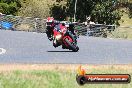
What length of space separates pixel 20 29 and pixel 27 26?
231cm

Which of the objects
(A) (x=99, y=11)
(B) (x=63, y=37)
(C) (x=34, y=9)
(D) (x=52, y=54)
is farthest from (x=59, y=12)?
(B) (x=63, y=37)

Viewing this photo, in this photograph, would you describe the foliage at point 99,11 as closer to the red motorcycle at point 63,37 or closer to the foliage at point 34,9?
the foliage at point 34,9

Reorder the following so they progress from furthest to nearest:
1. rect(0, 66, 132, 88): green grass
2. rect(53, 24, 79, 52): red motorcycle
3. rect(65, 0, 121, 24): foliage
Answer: rect(65, 0, 121, 24): foliage → rect(53, 24, 79, 52): red motorcycle → rect(0, 66, 132, 88): green grass

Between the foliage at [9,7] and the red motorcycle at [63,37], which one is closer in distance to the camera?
the red motorcycle at [63,37]

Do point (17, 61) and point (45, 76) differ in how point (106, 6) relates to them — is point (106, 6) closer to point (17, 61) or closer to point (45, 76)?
point (17, 61)

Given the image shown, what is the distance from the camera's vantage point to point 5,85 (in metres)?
10.2

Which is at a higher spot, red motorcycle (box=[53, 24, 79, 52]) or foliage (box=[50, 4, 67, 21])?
red motorcycle (box=[53, 24, 79, 52])

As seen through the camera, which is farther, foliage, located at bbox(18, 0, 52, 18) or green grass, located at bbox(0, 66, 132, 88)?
foliage, located at bbox(18, 0, 52, 18)

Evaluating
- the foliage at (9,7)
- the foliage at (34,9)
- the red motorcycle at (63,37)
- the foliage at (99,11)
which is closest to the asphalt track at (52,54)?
the red motorcycle at (63,37)

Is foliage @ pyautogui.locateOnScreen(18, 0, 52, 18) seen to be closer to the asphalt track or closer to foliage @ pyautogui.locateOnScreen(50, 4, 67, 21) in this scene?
foliage @ pyautogui.locateOnScreen(50, 4, 67, 21)

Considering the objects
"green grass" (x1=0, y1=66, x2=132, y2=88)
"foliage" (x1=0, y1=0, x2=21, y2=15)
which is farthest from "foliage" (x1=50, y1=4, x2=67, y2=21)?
"green grass" (x1=0, y1=66, x2=132, y2=88)

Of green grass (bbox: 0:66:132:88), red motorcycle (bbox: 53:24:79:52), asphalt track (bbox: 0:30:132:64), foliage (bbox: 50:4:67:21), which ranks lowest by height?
foliage (bbox: 50:4:67:21)

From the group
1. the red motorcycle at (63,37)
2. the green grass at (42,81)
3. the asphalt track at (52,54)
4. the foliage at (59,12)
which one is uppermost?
the red motorcycle at (63,37)

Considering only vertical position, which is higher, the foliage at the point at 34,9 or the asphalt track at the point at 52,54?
the asphalt track at the point at 52,54
